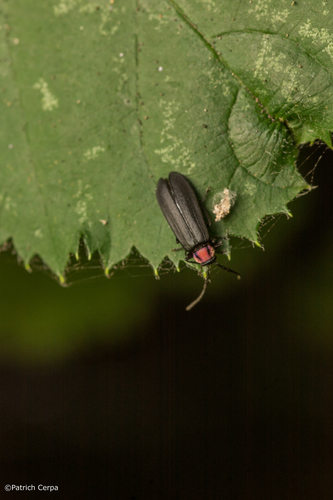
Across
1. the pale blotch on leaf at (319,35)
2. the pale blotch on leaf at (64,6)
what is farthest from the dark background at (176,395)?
the pale blotch on leaf at (64,6)

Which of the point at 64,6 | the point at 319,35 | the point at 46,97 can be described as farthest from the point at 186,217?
the point at 64,6

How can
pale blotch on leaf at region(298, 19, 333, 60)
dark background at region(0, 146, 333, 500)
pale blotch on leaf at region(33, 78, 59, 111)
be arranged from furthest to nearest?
1. dark background at region(0, 146, 333, 500)
2. pale blotch on leaf at region(33, 78, 59, 111)
3. pale blotch on leaf at region(298, 19, 333, 60)

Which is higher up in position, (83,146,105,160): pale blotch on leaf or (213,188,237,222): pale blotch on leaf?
(83,146,105,160): pale blotch on leaf

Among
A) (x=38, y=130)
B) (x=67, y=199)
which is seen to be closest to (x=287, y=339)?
(x=67, y=199)

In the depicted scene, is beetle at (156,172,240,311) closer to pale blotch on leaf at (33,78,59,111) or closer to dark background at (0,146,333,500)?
pale blotch on leaf at (33,78,59,111)

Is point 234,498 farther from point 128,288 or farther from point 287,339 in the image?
point 128,288

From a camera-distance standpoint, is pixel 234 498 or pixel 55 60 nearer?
pixel 55 60

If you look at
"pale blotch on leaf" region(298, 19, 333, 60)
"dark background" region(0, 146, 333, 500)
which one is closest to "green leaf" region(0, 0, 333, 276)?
"pale blotch on leaf" region(298, 19, 333, 60)
